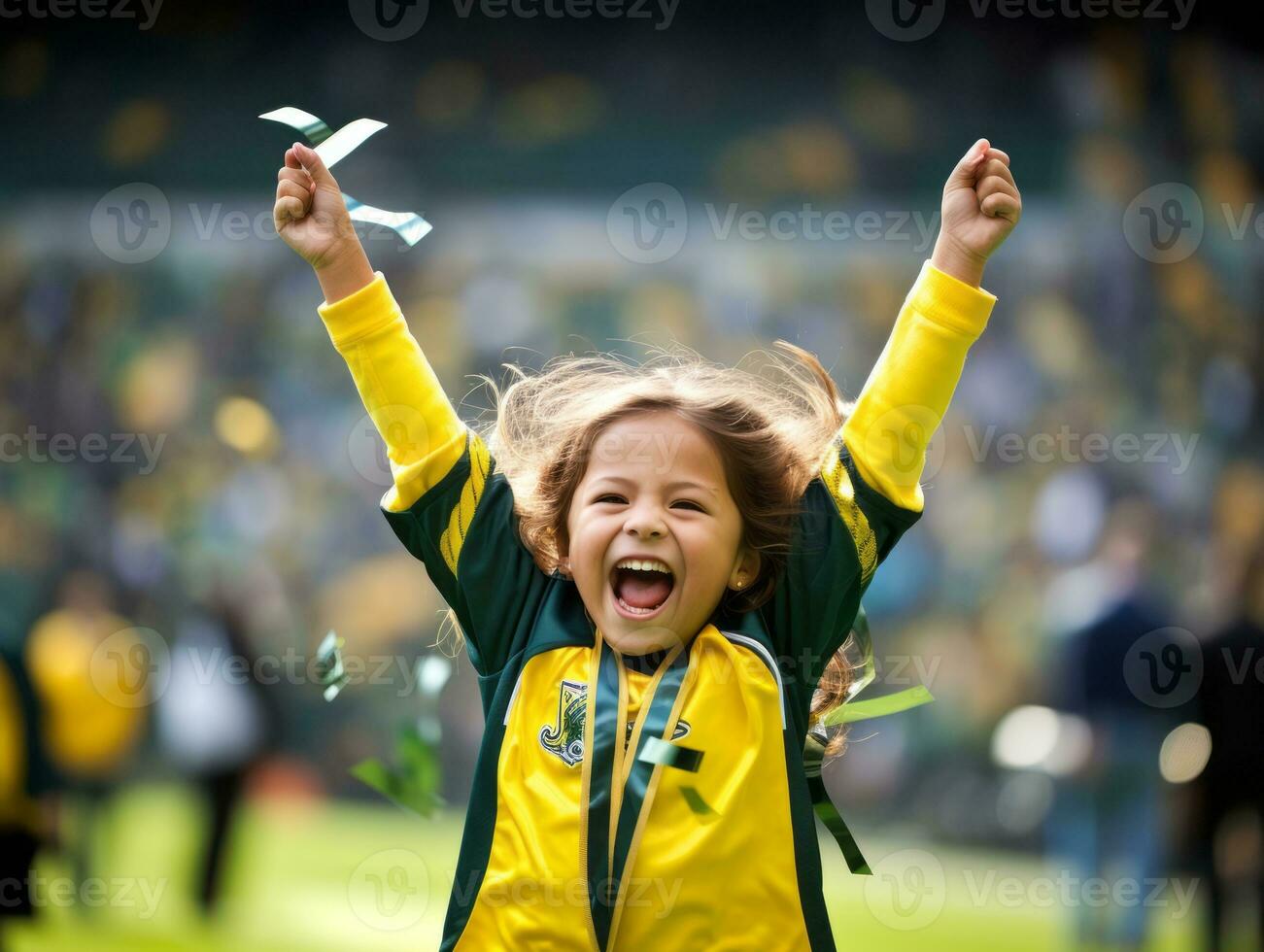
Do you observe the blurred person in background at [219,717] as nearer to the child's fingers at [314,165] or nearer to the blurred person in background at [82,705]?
the blurred person in background at [82,705]

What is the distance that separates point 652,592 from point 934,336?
20.5 inches

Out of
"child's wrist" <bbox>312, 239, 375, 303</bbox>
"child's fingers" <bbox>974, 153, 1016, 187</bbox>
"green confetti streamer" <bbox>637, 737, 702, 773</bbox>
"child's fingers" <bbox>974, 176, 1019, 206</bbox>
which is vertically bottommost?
"green confetti streamer" <bbox>637, 737, 702, 773</bbox>

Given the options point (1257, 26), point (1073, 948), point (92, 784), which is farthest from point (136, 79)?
point (1073, 948)

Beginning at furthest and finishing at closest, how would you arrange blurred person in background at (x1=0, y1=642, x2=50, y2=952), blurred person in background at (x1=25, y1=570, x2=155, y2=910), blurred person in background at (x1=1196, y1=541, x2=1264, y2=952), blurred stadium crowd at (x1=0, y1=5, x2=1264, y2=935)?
blurred stadium crowd at (x1=0, y1=5, x2=1264, y2=935)
blurred person in background at (x1=25, y1=570, x2=155, y2=910)
blurred person in background at (x1=1196, y1=541, x2=1264, y2=952)
blurred person in background at (x1=0, y1=642, x2=50, y2=952)

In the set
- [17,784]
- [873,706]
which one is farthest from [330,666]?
[17,784]

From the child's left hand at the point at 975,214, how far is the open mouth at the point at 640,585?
574mm

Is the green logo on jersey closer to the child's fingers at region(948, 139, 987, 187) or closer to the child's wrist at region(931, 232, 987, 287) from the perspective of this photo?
the child's wrist at region(931, 232, 987, 287)

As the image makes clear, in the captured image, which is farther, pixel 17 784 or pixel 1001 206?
pixel 17 784

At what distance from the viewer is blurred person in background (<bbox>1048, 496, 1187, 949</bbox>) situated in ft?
16.5

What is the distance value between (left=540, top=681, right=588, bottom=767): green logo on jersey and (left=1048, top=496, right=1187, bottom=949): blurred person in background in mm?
3539

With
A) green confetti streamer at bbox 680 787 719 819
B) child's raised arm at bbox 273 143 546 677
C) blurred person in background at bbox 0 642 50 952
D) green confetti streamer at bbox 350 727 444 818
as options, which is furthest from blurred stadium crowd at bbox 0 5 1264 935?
green confetti streamer at bbox 680 787 719 819

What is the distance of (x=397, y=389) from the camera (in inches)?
78.4

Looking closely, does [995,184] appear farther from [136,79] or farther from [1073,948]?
[136,79]

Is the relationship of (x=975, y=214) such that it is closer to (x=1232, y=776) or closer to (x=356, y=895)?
(x=1232, y=776)
